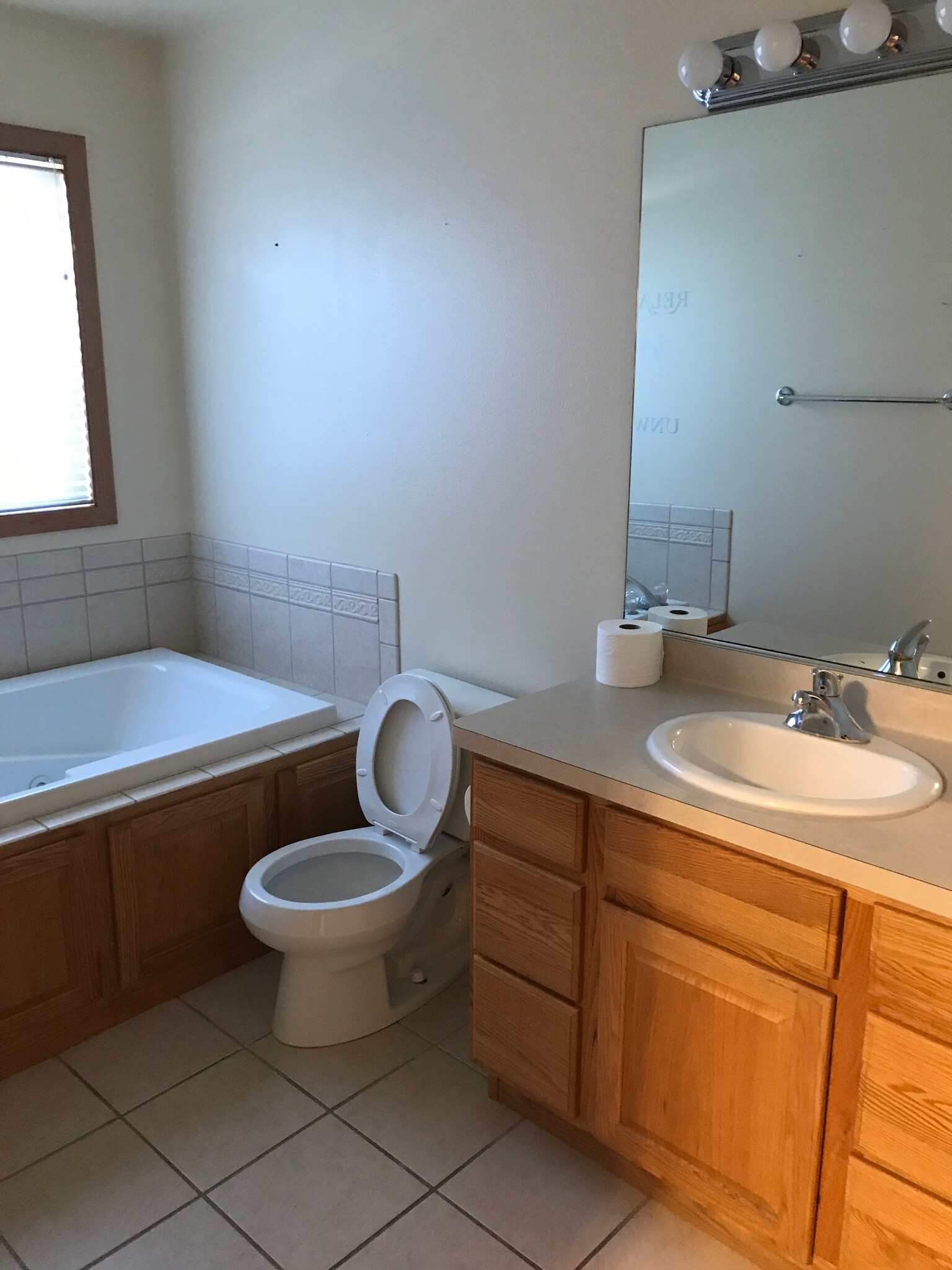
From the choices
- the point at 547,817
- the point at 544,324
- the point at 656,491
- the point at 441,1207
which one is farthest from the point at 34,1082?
the point at 544,324

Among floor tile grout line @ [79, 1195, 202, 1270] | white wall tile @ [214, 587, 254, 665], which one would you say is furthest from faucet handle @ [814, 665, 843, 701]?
white wall tile @ [214, 587, 254, 665]

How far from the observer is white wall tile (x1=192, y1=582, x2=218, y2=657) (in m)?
3.53

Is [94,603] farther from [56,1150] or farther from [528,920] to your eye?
[528,920]

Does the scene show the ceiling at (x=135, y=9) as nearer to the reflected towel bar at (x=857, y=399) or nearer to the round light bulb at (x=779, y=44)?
the round light bulb at (x=779, y=44)

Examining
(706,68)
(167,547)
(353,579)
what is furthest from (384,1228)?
(167,547)

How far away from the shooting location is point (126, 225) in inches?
127

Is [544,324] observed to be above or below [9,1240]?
above

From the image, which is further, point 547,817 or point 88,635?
point 88,635

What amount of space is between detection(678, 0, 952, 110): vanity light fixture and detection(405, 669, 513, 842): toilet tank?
134 cm

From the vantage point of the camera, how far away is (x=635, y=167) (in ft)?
6.87

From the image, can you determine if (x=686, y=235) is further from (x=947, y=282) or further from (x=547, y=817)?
(x=547, y=817)

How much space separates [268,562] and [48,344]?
3.09 ft

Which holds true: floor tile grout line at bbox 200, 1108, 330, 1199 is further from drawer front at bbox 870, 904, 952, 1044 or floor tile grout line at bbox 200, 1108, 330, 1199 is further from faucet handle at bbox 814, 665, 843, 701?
faucet handle at bbox 814, 665, 843, 701

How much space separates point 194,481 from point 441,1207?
2440 millimetres
